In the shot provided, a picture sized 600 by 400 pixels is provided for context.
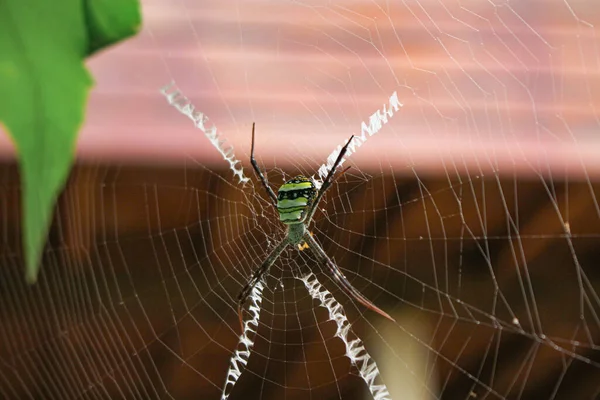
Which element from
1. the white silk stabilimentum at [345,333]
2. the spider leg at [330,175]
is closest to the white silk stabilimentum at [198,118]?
the spider leg at [330,175]

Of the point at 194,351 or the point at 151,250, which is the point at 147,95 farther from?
the point at 194,351

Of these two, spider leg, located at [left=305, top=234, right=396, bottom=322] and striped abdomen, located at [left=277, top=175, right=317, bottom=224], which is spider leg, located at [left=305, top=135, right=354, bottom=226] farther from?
spider leg, located at [left=305, top=234, right=396, bottom=322]

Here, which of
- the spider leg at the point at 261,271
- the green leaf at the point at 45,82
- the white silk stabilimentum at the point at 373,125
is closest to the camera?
the green leaf at the point at 45,82

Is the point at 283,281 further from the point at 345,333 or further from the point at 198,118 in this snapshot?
the point at 198,118

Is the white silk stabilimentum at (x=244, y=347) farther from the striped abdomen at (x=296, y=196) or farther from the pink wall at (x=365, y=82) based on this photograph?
the pink wall at (x=365, y=82)

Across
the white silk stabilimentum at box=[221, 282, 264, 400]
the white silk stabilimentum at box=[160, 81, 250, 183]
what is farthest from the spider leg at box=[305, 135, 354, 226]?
the white silk stabilimentum at box=[221, 282, 264, 400]
